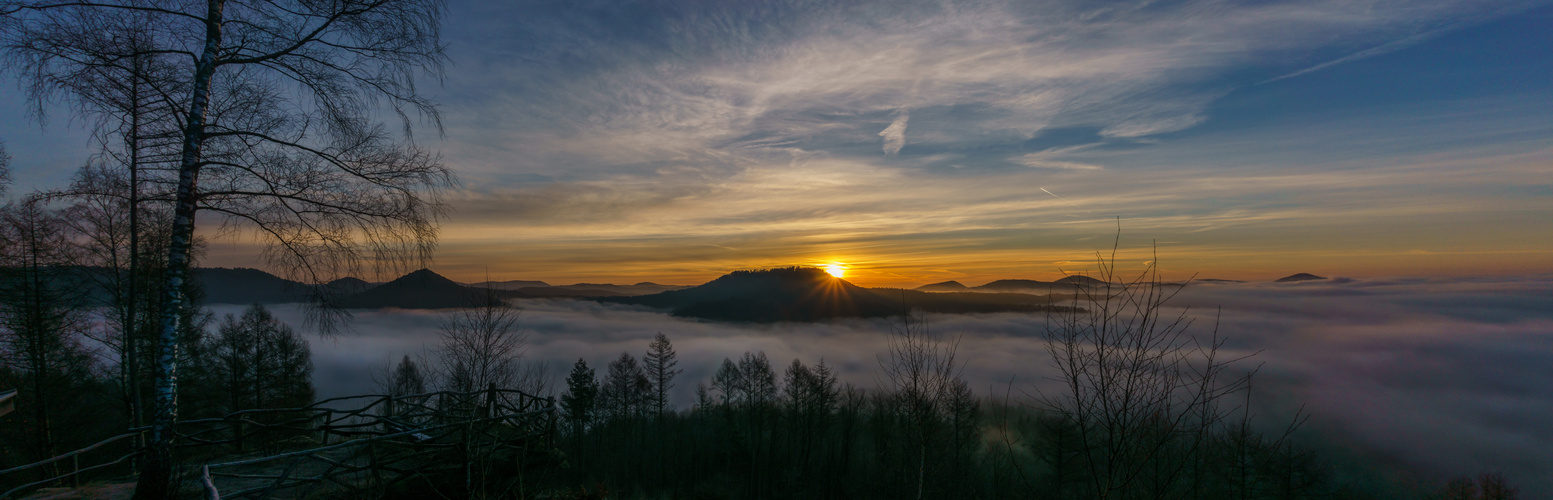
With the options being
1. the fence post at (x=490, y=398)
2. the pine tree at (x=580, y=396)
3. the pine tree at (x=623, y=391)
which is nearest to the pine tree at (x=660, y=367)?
the pine tree at (x=623, y=391)

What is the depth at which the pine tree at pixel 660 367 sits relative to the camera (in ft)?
151

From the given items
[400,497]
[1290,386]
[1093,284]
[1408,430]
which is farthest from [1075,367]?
[1408,430]

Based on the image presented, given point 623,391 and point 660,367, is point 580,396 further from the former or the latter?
point 623,391

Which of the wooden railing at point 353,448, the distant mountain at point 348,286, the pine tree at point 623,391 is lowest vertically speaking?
the pine tree at point 623,391

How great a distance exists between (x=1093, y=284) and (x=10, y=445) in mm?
27774

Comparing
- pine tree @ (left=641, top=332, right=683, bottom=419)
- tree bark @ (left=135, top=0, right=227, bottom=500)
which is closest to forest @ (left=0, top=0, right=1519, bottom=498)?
tree bark @ (left=135, top=0, right=227, bottom=500)

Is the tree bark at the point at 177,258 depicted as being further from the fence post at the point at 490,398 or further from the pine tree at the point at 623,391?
the pine tree at the point at 623,391

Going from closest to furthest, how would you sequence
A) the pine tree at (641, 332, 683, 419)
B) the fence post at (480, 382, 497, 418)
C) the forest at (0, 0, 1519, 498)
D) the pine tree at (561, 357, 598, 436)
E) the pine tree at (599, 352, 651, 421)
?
1. the forest at (0, 0, 1519, 498)
2. the fence post at (480, 382, 497, 418)
3. the pine tree at (561, 357, 598, 436)
4. the pine tree at (641, 332, 683, 419)
5. the pine tree at (599, 352, 651, 421)

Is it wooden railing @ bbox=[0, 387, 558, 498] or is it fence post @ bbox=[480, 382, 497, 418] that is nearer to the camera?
wooden railing @ bbox=[0, 387, 558, 498]

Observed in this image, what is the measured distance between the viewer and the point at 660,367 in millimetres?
46375

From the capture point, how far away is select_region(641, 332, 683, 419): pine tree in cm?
4600

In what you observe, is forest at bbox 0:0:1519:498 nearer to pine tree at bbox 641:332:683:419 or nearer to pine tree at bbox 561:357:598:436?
pine tree at bbox 561:357:598:436

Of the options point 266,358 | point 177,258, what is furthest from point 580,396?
point 177,258

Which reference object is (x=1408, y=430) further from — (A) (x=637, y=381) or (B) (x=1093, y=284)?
(B) (x=1093, y=284)
